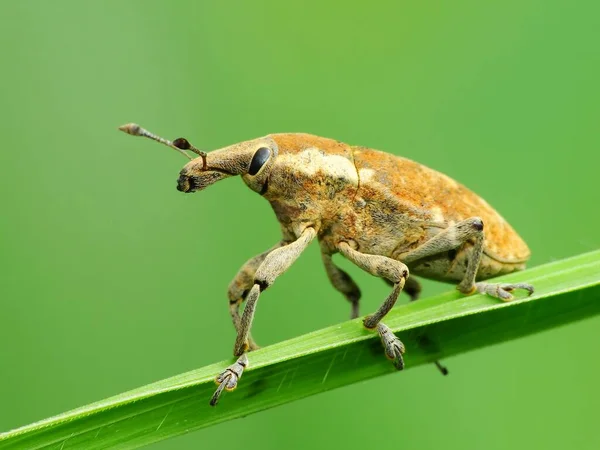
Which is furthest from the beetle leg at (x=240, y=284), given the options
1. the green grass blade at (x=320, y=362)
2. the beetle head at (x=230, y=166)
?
the green grass blade at (x=320, y=362)

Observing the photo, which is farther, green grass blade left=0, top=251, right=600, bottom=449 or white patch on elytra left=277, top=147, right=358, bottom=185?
white patch on elytra left=277, top=147, right=358, bottom=185

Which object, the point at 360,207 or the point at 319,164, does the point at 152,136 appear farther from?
the point at 360,207

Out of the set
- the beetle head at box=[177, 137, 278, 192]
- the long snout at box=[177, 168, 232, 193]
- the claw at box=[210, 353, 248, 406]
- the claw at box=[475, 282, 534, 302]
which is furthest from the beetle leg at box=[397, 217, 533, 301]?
the claw at box=[210, 353, 248, 406]

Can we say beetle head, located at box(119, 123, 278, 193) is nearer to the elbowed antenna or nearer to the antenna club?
the elbowed antenna

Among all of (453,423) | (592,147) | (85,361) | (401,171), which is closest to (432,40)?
(592,147)

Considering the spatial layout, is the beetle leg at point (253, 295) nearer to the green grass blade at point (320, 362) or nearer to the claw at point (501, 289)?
the green grass blade at point (320, 362)
